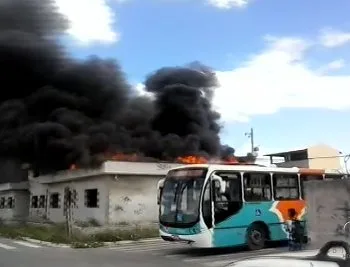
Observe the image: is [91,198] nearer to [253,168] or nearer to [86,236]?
[86,236]

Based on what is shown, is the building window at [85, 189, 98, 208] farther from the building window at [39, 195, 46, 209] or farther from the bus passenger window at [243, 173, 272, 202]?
the bus passenger window at [243, 173, 272, 202]

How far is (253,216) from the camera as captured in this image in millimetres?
13484

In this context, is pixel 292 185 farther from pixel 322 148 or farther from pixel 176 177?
pixel 322 148

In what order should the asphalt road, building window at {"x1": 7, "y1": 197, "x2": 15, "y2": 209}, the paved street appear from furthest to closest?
building window at {"x1": 7, "y1": 197, "x2": 15, "y2": 209}
the paved street
the asphalt road

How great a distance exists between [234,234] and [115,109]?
17.3 meters

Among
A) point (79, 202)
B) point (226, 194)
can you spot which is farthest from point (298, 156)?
point (226, 194)

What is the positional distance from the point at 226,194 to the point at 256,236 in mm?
1674

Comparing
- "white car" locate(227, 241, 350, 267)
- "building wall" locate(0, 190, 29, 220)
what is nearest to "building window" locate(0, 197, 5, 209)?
"building wall" locate(0, 190, 29, 220)

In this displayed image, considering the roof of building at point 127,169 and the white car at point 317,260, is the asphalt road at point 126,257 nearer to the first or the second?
the roof of building at point 127,169

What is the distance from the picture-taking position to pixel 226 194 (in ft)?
42.6

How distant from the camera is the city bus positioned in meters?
12.5

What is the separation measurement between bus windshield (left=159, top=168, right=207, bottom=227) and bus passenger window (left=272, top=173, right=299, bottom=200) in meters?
2.86

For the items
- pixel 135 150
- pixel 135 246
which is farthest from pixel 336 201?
pixel 135 150

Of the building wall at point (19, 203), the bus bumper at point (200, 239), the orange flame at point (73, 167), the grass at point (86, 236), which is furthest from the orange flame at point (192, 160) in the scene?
the building wall at point (19, 203)
